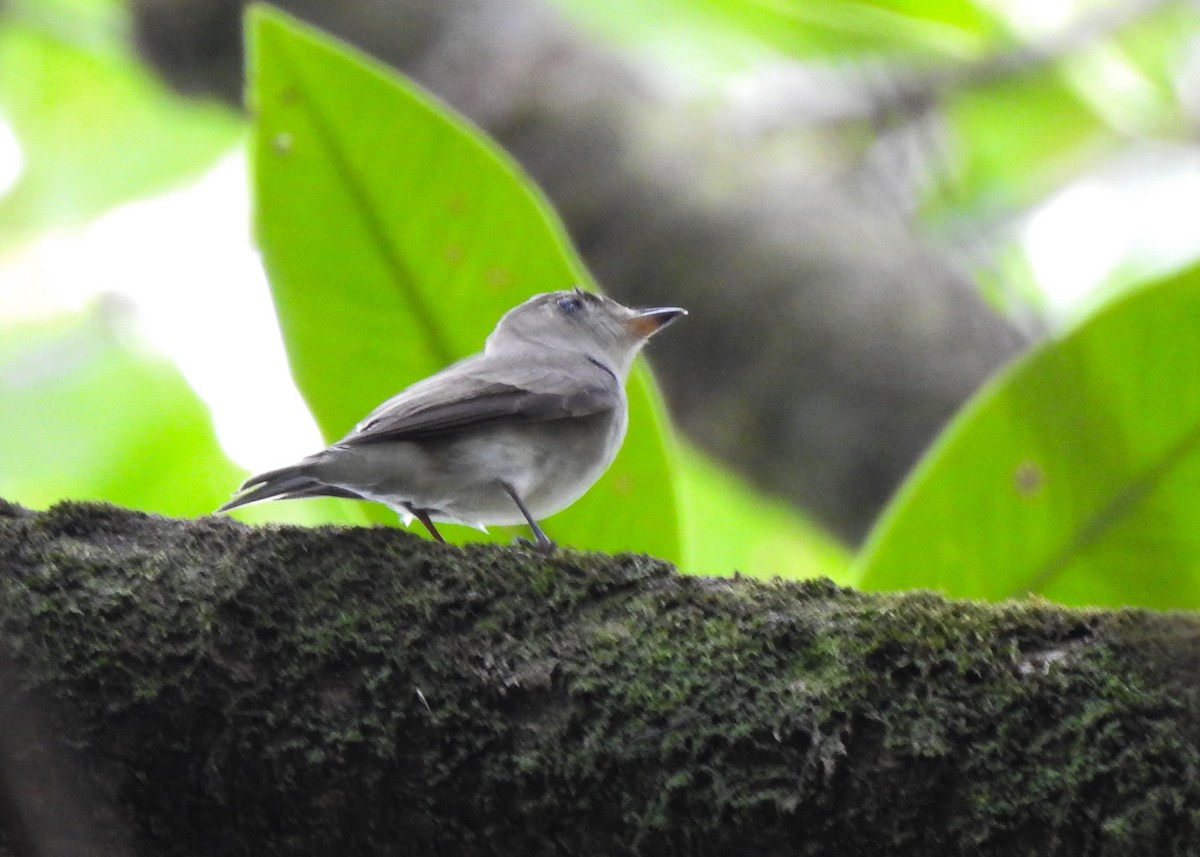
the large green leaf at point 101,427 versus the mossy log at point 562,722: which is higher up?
the large green leaf at point 101,427

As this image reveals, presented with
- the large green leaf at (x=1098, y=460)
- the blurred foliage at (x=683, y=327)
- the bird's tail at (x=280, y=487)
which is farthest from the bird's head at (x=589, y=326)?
the large green leaf at (x=1098, y=460)

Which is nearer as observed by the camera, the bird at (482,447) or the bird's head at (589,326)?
the bird at (482,447)

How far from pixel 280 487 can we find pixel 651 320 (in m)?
1.44

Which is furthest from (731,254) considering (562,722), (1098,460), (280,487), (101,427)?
(562,722)

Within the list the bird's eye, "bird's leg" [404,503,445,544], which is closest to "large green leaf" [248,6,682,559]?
"bird's leg" [404,503,445,544]

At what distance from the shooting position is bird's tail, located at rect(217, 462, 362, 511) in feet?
8.32

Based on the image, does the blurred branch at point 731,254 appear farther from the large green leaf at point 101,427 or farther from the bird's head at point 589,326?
the large green leaf at point 101,427

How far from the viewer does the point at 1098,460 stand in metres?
2.58

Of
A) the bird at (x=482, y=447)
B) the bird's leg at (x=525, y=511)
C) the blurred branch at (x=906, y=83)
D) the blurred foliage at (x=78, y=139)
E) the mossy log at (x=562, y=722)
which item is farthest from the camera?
the blurred foliage at (x=78, y=139)

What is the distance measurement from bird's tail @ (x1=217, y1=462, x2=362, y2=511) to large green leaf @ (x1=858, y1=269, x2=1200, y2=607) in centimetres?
129

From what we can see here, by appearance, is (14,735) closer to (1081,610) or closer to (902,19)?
(1081,610)

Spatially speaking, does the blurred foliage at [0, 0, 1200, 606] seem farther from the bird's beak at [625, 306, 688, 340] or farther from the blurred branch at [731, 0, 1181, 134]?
the bird's beak at [625, 306, 688, 340]

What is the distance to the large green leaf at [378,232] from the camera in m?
2.87

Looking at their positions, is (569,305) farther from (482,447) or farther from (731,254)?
(482,447)
